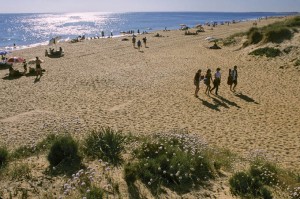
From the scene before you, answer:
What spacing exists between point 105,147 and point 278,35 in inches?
885

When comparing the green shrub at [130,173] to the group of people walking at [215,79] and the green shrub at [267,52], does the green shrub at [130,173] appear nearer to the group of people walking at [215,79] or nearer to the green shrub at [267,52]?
the group of people walking at [215,79]

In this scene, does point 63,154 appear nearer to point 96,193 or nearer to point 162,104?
point 96,193

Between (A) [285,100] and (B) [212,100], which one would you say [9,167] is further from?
(A) [285,100]

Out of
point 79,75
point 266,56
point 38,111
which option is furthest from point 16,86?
point 266,56

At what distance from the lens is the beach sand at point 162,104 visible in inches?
440

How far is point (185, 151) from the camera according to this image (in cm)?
809

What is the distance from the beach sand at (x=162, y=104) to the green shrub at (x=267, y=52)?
71cm

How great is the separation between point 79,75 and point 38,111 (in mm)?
7857

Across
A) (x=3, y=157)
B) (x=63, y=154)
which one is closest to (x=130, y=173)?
(x=63, y=154)

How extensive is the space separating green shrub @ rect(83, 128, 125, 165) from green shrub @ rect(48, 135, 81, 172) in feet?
1.50

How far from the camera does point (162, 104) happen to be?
1499 centimetres

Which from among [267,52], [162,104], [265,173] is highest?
[267,52]

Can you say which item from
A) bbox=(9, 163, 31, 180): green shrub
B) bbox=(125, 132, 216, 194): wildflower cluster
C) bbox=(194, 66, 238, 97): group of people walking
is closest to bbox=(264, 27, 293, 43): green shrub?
bbox=(194, 66, 238, 97): group of people walking

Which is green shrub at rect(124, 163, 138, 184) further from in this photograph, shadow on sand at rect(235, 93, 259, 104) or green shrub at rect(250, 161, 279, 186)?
shadow on sand at rect(235, 93, 259, 104)
